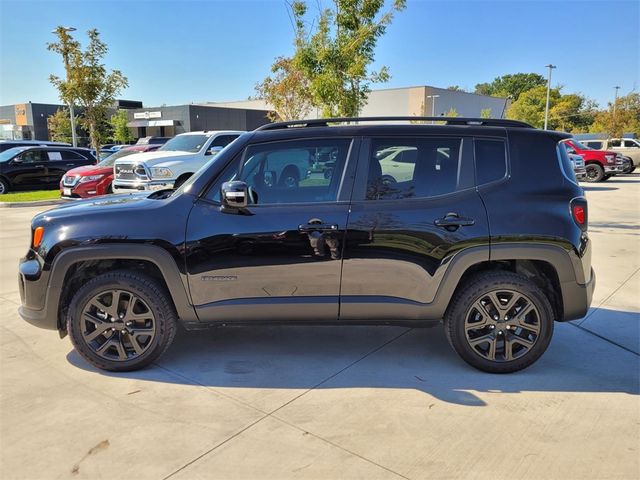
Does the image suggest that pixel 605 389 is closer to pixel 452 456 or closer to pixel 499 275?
pixel 499 275

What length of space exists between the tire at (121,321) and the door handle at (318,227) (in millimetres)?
1154

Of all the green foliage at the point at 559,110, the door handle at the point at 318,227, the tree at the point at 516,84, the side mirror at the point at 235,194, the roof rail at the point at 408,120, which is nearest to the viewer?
the side mirror at the point at 235,194

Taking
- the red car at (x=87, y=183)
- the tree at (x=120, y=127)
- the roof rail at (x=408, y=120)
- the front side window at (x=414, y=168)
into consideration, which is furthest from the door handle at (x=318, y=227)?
the tree at (x=120, y=127)

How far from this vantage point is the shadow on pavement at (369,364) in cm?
366

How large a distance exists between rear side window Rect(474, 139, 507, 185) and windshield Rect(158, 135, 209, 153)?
30.1 feet

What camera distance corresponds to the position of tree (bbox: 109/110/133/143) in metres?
53.7

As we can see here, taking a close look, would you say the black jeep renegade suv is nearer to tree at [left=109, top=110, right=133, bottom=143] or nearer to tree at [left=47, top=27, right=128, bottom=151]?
tree at [left=47, top=27, right=128, bottom=151]

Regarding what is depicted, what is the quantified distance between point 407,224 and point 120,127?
5622cm

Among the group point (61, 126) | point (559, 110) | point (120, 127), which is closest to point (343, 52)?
point (61, 126)

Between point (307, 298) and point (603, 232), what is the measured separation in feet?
27.3

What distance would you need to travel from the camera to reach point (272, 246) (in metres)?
3.62

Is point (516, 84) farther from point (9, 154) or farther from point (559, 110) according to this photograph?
point (9, 154)

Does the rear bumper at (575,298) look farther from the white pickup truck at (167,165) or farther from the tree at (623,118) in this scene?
the tree at (623,118)

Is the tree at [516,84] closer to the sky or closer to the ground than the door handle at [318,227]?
closer to the sky
